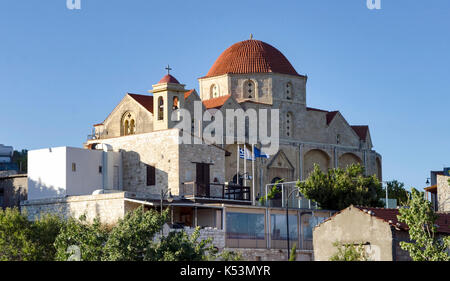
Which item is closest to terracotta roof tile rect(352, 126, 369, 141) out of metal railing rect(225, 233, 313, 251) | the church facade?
the church facade

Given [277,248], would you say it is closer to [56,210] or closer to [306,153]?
[56,210]

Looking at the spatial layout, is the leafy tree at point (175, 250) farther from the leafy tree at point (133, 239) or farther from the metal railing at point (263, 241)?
the metal railing at point (263, 241)

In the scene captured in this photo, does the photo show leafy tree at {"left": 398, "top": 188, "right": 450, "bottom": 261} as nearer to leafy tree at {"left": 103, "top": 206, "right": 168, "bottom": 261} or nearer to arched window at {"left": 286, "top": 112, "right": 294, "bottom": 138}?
leafy tree at {"left": 103, "top": 206, "right": 168, "bottom": 261}

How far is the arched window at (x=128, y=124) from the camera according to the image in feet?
172

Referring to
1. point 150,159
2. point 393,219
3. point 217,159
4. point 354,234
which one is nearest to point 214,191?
point 217,159

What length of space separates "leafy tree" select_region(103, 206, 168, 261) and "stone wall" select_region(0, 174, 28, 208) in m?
18.7

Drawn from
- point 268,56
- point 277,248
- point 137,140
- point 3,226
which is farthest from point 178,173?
point 268,56

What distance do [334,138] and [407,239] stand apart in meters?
33.7

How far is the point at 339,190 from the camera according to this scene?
4456cm

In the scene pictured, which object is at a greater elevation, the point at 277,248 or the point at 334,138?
the point at 334,138

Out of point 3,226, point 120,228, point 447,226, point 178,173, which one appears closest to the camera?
point 120,228

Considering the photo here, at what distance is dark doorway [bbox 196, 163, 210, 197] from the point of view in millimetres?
43781

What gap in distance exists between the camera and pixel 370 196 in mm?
45469

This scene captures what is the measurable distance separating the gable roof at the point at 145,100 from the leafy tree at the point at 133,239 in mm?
23769
